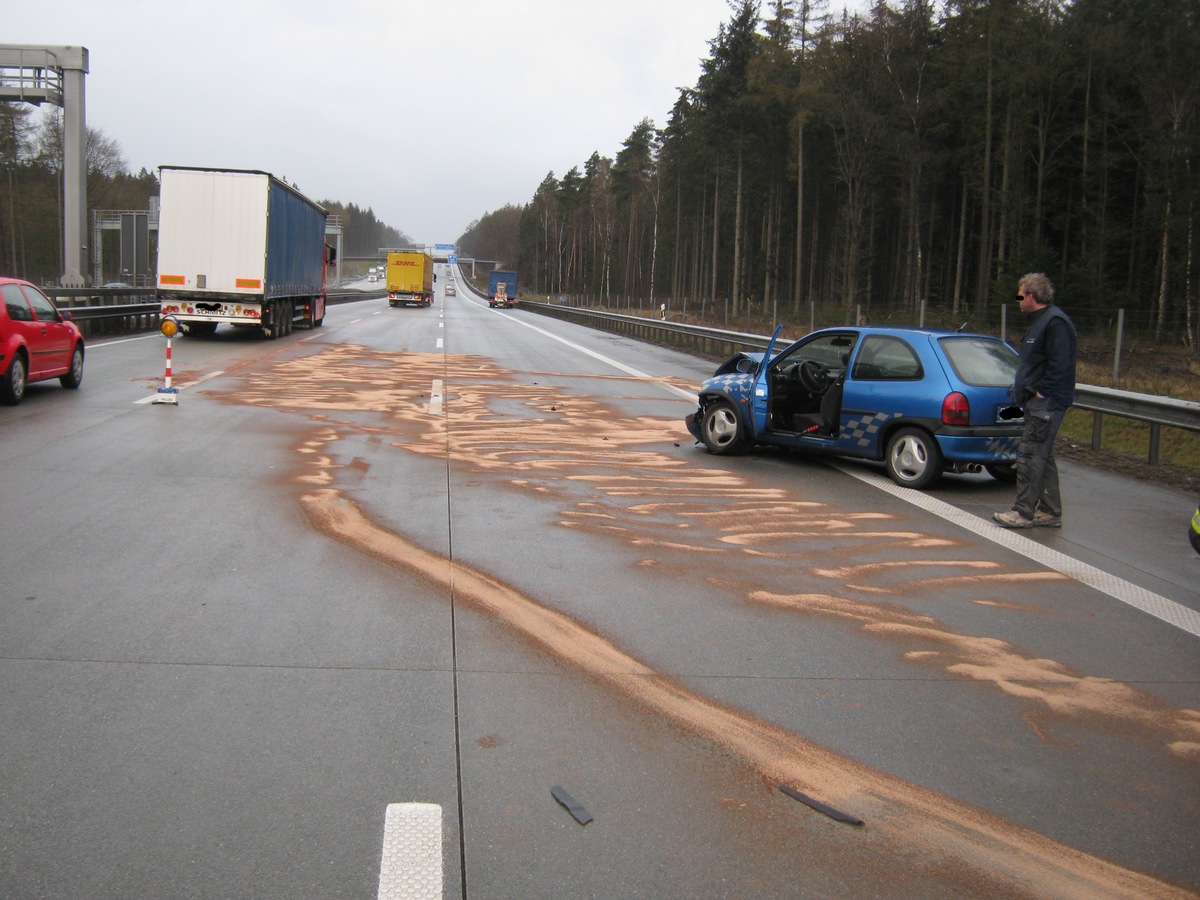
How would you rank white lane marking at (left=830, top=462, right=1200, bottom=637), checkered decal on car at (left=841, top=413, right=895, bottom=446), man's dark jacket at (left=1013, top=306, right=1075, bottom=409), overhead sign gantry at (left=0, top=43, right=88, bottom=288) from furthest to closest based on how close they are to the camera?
1. overhead sign gantry at (left=0, top=43, right=88, bottom=288)
2. checkered decal on car at (left=841, top=413, right=895, bottom=446)
3. man's dark jacket at (left=1013, top=306, right=1075, bottom=409)
4. white lane marking at (left=830, top=462, right=1200, bottom=637)

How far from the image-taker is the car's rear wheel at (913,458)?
995 centimetres

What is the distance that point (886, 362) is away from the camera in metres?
10.5

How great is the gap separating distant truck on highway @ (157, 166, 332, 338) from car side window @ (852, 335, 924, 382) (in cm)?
1854

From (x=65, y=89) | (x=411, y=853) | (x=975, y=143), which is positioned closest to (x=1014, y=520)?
(x=411, y=853)

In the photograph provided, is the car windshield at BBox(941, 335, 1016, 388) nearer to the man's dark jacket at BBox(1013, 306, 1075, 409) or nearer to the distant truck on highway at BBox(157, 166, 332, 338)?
the man's dark jacket at BBox(1013, 306, 1075, 409)

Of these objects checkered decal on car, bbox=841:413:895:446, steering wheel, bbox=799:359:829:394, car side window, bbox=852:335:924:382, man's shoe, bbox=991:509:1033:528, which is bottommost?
man's shoe, bbox=991:509:1033:528

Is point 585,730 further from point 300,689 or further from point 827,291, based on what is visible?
point 827,291

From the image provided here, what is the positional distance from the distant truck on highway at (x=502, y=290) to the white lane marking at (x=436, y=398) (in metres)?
68.5

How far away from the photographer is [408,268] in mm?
65438

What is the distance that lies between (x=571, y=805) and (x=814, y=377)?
7993 millimetres

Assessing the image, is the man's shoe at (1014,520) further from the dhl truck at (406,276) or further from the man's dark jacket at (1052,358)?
A: the dhl truck at (406,276)

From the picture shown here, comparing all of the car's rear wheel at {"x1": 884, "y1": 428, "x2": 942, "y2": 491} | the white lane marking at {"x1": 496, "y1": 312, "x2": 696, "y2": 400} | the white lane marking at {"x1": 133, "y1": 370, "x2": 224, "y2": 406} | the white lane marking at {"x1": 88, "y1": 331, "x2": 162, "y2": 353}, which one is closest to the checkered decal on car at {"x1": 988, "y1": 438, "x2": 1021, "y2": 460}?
the car's rear wheel at {"x1": 884, "y1": 428, "x2": 942, "y2": 491}

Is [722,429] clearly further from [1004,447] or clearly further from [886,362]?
[1004,447]

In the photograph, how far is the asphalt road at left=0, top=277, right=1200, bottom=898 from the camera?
3385 mm
